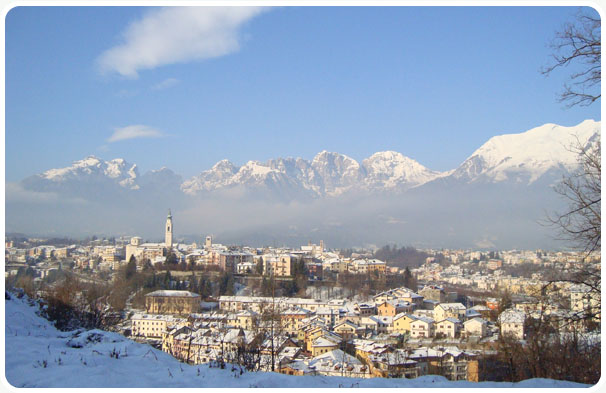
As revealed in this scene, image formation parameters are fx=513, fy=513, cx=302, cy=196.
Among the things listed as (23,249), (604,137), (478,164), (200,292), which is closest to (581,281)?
(604,137)

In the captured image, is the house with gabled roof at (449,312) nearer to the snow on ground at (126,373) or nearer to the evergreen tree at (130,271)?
the evergreen tree at (130,271)

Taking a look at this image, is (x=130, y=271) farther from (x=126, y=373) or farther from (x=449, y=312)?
(x=126, y=373)

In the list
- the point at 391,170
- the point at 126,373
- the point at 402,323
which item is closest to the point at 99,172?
the point at 402,323

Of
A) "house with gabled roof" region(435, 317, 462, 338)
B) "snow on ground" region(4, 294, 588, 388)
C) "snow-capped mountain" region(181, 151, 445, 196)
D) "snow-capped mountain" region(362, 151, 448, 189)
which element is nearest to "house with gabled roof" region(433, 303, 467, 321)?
"house with gabled roof" region(435, 317, 462, 338)

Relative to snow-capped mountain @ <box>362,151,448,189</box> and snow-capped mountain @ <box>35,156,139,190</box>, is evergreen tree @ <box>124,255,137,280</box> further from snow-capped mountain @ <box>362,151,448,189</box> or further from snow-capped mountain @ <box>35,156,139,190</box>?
snow-capped mountain @ <box>362,151,448,189</box>

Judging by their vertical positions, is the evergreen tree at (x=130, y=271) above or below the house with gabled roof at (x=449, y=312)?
above

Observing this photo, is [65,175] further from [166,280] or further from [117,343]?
[117,343]

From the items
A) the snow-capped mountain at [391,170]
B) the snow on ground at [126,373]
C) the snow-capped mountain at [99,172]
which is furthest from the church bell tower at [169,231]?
the snow-capped mountain at [391,170]

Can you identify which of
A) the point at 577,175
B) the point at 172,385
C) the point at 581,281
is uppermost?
the point at 577,175
